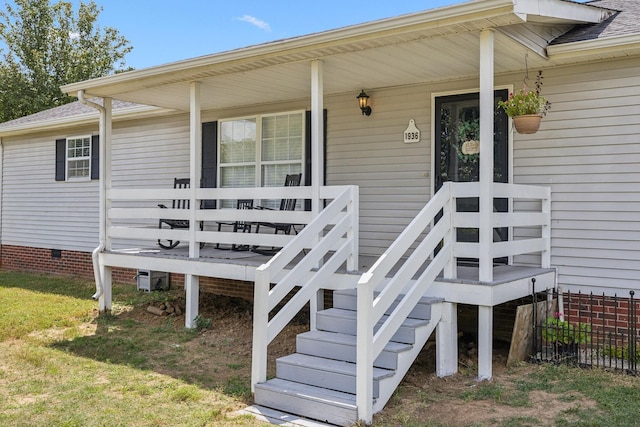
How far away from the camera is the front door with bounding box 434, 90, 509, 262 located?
6.07m

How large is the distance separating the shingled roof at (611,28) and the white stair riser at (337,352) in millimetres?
3429

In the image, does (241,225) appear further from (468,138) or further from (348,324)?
(348,324)

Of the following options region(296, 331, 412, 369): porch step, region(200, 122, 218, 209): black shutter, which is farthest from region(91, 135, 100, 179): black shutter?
region(296, 331, 412, 369): porch step

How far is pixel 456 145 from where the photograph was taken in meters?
6.37

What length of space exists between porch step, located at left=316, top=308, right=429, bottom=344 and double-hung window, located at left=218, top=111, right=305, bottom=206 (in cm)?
313

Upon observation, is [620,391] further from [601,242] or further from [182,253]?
[182,253]

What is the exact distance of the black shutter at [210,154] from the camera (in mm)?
8562

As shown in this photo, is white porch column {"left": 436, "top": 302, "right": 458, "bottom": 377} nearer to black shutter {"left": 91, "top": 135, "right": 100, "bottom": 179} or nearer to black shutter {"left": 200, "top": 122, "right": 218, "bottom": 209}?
black shutter {"left": 200, "top": 122, "right": 218, "bottom": 209}

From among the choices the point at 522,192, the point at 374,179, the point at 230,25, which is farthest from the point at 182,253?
the point at 230,25

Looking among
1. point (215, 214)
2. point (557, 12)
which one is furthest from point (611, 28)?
point (215, 214)

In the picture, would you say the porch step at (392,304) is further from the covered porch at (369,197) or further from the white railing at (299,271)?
the white railing at (299,271)

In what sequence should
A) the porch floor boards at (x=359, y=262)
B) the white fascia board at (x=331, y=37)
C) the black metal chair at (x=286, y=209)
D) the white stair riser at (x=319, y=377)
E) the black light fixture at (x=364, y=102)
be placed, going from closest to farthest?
the white stair riser at (x=319, y=377)
the white fascia board at (x=331, y=37)
the porch floor boards at (x=359, y=262)
the black light fixture at (x=364, y=102)
the black metal chair at (x=286, y=209)

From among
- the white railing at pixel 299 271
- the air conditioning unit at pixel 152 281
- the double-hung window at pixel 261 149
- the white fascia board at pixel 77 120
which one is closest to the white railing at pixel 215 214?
the white railing at pixel 299 271

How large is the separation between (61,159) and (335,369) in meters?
8.51
